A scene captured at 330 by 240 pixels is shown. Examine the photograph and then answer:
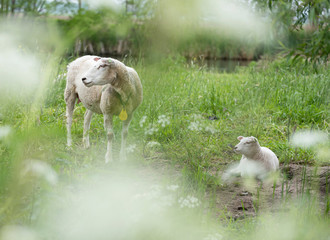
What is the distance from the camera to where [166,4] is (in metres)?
0.96

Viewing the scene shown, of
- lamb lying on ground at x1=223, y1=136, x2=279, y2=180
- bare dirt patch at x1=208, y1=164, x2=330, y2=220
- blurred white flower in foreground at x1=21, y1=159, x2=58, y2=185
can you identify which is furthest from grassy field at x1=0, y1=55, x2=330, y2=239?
lamb lying on ground at x1=223, y1=136, x2=279, y2=180

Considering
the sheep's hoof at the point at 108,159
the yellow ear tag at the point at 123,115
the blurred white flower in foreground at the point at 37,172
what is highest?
the blurred white flower in foreground at the point at 37,172

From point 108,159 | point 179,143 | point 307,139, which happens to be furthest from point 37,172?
point 307,139

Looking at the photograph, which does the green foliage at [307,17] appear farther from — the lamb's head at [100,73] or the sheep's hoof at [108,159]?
the sheep's hoof at [108,159]

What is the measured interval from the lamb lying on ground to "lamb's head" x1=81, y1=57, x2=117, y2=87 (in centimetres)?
117

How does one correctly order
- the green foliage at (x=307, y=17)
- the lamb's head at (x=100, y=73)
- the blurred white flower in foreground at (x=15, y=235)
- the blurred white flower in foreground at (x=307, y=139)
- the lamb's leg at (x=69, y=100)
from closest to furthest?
1. the blurred white flower in foreground at (x=15, y=235)
2. the green foliage at (x=307, y=17)
3. the lamb's head at (x=100, y=73)
4. the blurred white flower in foreground at (x=307, y=139)
5. the lamb's leg at (x=69, y=100)

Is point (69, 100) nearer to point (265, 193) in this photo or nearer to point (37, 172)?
point (265, 193)

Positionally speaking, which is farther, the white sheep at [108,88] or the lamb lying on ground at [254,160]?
the lamb lying on ground at [254,160]

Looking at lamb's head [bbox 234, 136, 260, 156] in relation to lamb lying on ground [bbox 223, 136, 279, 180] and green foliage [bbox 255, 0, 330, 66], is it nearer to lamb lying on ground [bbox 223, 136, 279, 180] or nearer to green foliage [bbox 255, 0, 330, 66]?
lamb lying on ground [bbox 223, 136, 279, 180]

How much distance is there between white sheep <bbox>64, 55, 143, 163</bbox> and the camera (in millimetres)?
2492

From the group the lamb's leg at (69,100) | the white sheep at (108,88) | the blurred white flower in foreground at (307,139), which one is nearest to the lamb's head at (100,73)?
the white sheep at (108,88)

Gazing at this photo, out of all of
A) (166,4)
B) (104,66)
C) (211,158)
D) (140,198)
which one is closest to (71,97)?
(104,66)

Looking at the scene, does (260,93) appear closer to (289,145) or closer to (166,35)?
(289,145)

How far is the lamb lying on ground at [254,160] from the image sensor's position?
8.77ft
